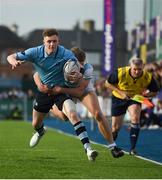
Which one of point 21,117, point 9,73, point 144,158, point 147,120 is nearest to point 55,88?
point 144,158

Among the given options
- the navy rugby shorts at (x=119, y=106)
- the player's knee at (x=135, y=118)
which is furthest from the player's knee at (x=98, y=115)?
the navy rugby shorts at (x=119, y=106)

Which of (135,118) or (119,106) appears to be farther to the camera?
(119,106)

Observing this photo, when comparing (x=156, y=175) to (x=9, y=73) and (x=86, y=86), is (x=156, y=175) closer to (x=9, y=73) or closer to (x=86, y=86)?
(x=86, y=86)

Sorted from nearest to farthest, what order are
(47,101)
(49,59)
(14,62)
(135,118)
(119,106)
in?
(14,62) < (49,59) < (47,101) < (135,118) < (119,106)

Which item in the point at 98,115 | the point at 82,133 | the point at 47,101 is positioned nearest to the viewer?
the point at 82,133

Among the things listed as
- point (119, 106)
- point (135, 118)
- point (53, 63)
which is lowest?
point (135, 118)

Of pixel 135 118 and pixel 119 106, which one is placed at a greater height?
pixel 119 106

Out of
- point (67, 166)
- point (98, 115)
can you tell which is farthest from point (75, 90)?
point (67, 166)

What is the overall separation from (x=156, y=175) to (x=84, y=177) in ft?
3.37

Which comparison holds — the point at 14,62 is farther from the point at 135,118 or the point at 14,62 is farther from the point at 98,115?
the point at 135,118

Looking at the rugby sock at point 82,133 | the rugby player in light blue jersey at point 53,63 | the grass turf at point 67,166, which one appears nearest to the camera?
the grass turf at point 67,166

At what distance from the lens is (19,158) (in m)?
11.6

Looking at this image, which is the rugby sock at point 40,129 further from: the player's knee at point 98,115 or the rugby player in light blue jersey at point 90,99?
the player's knee at point 98,115

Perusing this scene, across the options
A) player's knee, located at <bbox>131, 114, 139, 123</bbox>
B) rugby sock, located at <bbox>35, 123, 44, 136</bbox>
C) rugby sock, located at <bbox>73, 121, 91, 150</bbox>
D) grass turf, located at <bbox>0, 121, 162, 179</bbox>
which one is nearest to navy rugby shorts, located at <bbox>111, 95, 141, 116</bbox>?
player's knee, located at <bbox>131, 114, 139, 123</bbox>
